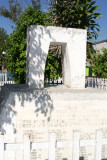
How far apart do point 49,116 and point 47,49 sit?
260 cm

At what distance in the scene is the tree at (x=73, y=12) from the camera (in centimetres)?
1332

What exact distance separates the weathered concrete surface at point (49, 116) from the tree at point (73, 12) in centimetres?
971

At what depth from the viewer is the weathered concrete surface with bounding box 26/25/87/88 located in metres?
6.08

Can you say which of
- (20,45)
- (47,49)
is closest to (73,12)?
(20,45)

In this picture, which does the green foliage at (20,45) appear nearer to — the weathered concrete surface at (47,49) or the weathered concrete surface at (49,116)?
the weathered concrete surface at (47,49)

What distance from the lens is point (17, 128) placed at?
15.0 ft

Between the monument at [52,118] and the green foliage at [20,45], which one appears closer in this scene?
the monument at [52,118]

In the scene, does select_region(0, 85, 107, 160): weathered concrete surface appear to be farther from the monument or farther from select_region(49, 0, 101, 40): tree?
select_region(49, 0, 101, 40): tree

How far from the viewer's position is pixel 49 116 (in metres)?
4.78

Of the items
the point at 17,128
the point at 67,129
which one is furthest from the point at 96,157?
the point at 17,128

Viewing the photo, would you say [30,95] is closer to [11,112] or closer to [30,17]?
[11,112]

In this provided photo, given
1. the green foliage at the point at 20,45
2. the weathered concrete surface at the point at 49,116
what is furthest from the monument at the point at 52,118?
the green foliage at the point at 20,45

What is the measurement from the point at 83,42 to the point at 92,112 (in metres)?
2.86

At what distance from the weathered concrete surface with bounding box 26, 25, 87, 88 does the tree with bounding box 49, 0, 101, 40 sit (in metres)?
7.47
